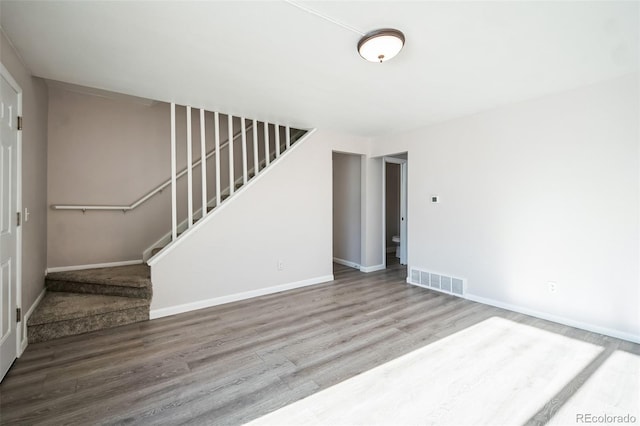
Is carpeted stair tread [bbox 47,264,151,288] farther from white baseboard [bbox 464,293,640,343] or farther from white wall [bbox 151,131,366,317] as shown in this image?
white baseboard [bbox 464,293,640,343]

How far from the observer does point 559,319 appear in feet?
9.52

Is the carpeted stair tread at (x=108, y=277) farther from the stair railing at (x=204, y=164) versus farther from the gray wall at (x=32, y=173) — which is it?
the stair railing at (x=204, y=164)

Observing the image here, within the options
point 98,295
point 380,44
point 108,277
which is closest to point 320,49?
point 380,44

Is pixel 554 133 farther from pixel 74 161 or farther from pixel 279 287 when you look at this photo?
pixel 74 161

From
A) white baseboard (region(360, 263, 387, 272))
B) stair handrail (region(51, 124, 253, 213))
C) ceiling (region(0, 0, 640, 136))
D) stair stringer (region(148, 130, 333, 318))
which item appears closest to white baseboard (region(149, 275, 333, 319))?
stair stringer (region(148, 130, 333, 318))

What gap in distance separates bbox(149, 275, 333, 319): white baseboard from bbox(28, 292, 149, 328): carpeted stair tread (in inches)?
7.8

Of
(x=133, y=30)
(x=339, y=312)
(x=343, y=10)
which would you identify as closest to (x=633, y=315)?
(x=339, y=312)

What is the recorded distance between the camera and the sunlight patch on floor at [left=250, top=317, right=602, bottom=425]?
63.5 inches

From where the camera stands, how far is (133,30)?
189 centimetres

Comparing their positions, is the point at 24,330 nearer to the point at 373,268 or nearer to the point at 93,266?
the point at 93,266

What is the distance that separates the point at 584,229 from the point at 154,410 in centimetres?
393

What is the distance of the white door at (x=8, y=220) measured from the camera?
6.35 ft

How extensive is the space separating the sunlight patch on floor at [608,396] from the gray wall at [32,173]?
4.21m

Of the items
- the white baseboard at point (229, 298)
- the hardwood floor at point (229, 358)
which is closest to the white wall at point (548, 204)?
the hardwood floor at point (229, 358)
